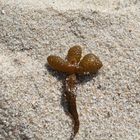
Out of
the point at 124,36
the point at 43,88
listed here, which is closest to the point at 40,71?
the point at 43,88

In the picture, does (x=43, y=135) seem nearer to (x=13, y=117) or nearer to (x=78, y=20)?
(x=13, y=117)

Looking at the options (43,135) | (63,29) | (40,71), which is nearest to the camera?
(43,135)

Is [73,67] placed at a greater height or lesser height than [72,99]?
greater

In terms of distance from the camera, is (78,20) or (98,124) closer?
(98,124)
